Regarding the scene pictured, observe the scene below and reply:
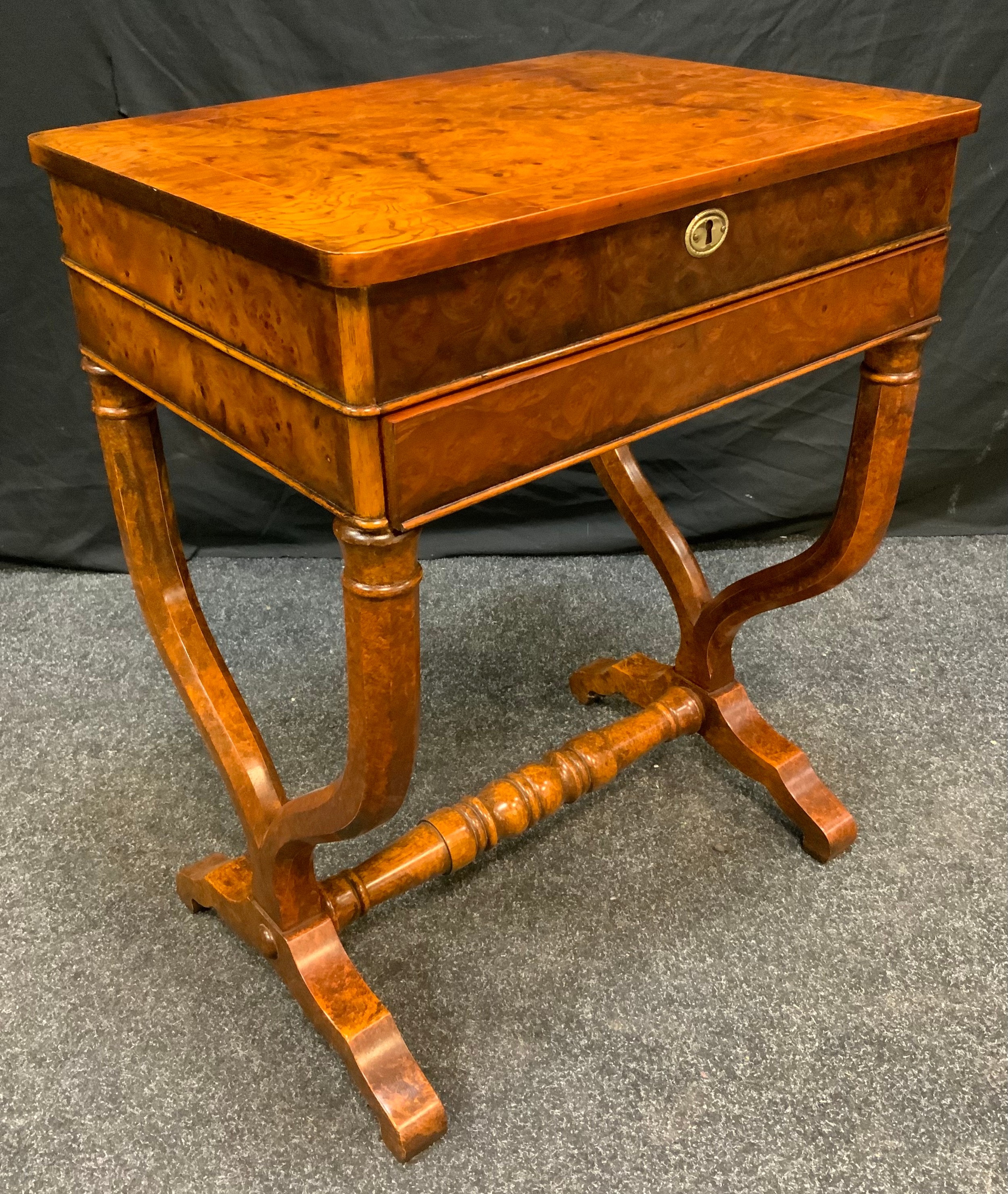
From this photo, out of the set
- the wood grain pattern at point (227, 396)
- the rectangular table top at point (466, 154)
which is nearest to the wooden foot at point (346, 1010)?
the wood grain pattern at point (227, 396)

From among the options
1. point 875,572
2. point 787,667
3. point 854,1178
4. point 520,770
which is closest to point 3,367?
point 520,770

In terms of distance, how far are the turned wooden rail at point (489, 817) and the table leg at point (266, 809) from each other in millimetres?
59

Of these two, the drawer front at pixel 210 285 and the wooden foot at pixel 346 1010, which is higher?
the drawer front at pixel 210 285

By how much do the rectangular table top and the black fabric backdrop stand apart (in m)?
0.63

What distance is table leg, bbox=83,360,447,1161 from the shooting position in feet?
4.19

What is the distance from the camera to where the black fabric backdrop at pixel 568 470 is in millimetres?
2033

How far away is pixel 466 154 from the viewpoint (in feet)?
3.75

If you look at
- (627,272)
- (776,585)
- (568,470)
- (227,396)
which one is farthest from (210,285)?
(568,470)

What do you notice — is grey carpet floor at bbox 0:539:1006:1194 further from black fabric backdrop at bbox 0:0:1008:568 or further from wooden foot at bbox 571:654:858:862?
black fabric backdrop at bbox 0:0:1008:568

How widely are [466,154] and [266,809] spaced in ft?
2.52

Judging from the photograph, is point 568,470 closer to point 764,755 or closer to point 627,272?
point 764,755

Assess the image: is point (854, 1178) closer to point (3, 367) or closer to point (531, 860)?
point (531, 860)

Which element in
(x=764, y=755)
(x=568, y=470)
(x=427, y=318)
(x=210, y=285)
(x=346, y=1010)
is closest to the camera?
(x=427, y=318)

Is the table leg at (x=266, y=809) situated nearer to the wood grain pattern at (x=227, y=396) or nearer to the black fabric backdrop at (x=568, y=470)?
the wood grain pattern at (x=227, y=396)
